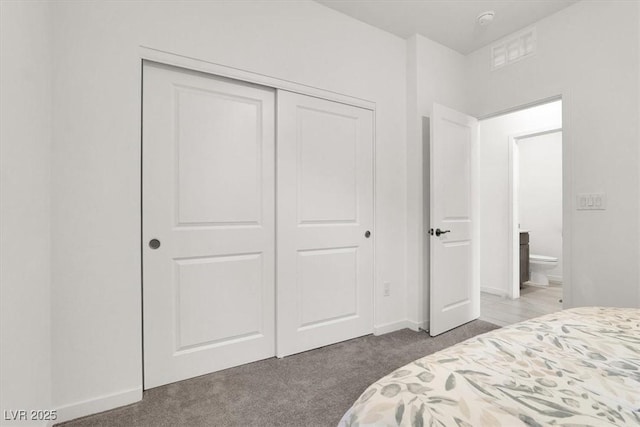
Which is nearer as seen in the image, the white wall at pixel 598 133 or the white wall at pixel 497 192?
the white wall at pixel 598 133

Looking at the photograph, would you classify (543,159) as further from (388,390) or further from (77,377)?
(77,377)

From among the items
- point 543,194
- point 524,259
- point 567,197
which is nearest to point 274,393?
point 567,197

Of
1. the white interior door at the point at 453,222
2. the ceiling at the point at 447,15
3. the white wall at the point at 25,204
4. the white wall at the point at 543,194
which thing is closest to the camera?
the white wall at the point at 25,204

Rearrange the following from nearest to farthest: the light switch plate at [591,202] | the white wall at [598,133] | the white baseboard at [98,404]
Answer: the white baseboard at [98,404] < the white wall at [598,133] < the light switch plate at [591,202]

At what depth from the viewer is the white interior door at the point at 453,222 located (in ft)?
8.59

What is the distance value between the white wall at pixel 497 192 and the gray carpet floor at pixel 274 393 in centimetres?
209

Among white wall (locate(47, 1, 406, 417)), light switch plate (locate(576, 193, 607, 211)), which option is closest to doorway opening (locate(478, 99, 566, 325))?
light switch plate (locate(576, 193, 607, 211))

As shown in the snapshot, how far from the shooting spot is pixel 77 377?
1561 mm

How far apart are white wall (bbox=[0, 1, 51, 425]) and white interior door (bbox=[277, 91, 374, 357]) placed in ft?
4.15

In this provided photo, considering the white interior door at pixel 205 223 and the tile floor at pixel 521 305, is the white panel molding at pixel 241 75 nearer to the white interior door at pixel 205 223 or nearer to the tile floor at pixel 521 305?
the white interior door at pixel 205 223

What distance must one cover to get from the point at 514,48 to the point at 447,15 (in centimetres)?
77

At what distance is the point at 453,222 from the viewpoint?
2.79 meters

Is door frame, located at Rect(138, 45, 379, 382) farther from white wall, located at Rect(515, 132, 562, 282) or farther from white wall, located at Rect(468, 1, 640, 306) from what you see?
white wall, located at Rect(515, 132, 562, 282)

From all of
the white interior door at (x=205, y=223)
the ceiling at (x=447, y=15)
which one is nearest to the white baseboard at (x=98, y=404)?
the white interior door at (x=205, y=223)
